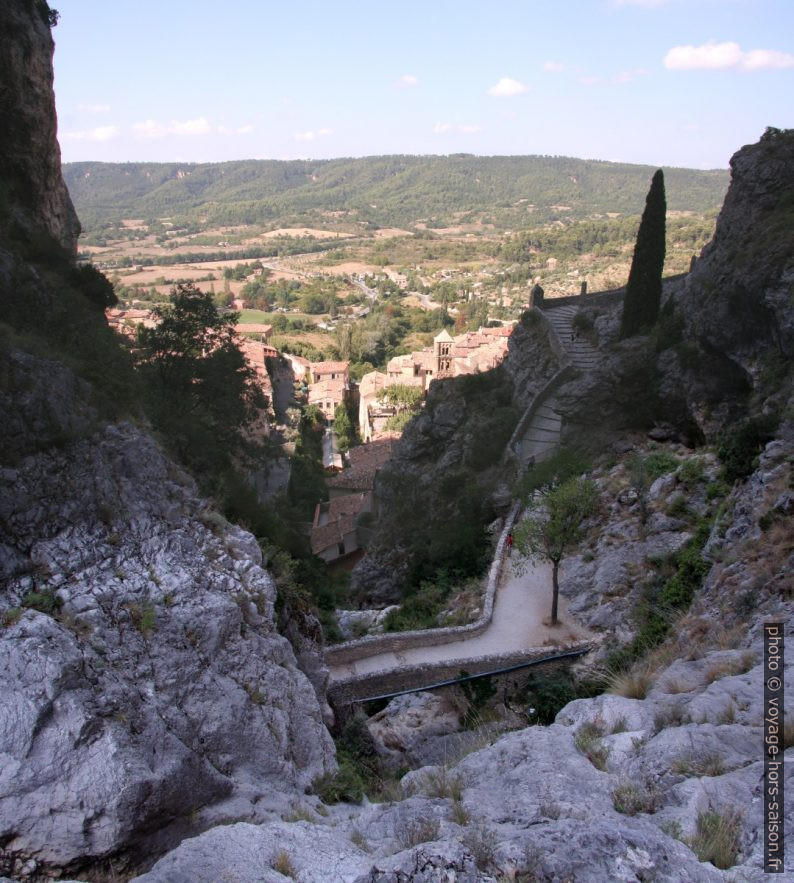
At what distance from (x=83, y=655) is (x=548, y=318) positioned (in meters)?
27.1

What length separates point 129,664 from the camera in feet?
26.8

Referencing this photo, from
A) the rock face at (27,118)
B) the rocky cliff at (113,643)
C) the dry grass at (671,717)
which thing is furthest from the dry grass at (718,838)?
the rock face at (27,118)

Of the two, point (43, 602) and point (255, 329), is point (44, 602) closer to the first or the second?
point (43, 602)

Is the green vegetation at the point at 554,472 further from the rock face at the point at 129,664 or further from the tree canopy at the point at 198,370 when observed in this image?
the rock face at the point at 129,664

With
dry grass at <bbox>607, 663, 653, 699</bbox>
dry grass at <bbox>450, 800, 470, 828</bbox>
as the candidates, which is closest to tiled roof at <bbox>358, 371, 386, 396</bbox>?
dry grass at <bbox>607, 663, 653, 699</bbox>

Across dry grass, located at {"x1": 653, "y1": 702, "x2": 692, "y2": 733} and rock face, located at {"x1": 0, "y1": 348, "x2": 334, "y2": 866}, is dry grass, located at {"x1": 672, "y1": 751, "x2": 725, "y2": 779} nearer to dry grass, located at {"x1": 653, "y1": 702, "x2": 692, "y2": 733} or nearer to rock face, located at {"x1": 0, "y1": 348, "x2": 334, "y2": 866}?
dry grass, located at {"x1": 653, "y1": 702, "x2": 692, "y2": 733}

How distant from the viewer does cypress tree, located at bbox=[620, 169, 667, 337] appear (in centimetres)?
2380

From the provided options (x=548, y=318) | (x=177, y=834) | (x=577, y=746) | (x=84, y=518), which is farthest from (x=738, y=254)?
(x=177, y=834)

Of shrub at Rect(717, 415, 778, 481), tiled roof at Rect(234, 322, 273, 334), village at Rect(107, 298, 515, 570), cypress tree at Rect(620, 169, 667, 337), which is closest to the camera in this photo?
shrub at Rect(717, 415, 778, 481)

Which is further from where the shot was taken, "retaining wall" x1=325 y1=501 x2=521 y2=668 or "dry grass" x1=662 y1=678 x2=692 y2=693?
"retaining wall" x1=325 y1=501 x2=521 y2=668

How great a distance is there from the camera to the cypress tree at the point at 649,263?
23.8 m

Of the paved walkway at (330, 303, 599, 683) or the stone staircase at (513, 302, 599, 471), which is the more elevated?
the stone staircase at (513, 302, 599, 471)

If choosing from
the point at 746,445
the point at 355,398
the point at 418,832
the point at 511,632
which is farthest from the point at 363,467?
the point at 418,832

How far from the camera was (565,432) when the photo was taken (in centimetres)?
2341
